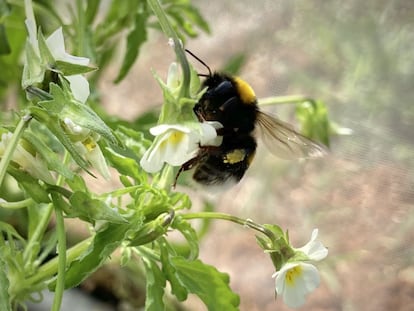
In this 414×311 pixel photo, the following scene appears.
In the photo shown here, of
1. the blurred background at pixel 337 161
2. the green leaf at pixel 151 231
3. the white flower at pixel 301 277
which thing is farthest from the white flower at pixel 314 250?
the blurred background at pixel 337 161

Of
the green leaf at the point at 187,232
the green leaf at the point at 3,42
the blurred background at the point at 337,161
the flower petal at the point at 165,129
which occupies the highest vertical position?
the flower petal at the point at 165,129

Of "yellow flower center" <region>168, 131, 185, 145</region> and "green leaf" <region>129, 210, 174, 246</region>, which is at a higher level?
"yellow flower center" <region>168, 131, 185, 145</region>

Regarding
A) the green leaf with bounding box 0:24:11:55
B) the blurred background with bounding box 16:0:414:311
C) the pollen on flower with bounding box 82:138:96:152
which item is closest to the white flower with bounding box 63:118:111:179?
the pollen on flower with bounding box 82:138:96:152

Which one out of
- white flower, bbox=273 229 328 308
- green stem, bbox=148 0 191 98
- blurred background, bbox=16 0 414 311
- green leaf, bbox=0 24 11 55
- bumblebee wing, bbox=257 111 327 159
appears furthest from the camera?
blurred background, bbox=16 0 414 311

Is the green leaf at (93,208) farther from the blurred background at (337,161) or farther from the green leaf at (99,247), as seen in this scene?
the blurred background at (337,161)

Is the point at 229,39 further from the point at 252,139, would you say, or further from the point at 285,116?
the point at 252,139

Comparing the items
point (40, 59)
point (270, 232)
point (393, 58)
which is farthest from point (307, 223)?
point (40, 59)

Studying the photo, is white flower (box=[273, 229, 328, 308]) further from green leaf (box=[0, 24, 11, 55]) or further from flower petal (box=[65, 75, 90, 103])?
green leaf (box=[0, 24, 11, 55])
